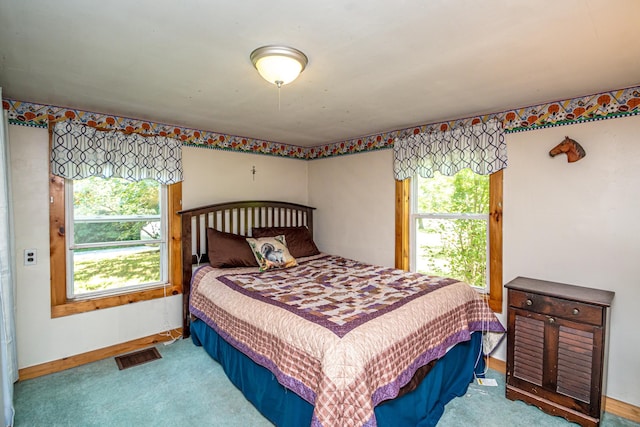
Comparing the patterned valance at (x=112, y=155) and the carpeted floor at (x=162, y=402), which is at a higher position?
the patterned valance at (x=112, y=155)

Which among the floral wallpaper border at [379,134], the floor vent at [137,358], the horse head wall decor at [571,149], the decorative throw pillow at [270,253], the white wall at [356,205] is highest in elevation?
the floral wallpaper border at [379,134]

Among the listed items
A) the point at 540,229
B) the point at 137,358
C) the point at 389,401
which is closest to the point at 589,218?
the point at 540,229

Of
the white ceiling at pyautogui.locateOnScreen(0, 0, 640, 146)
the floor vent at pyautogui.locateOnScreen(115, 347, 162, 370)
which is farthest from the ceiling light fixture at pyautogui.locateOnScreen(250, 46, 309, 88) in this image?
the floor vent at pyautogui.locateOnScreen(115, 347, 162, 370)

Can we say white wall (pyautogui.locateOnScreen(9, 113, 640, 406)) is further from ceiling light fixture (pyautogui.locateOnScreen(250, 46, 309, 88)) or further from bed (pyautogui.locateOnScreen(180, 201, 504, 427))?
ceiling light fixture (pyautogui.locateOnScreen(250, 46, 309, 88))

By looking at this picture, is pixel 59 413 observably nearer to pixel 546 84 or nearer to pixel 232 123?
pixel 232 123

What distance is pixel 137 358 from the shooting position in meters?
2.98

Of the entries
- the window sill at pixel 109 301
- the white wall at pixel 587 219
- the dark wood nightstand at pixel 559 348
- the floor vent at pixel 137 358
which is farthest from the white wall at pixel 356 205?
the floor vent at pixel 137 358

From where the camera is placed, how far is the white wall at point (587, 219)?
228 centimetres

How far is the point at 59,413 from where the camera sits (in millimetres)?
2211

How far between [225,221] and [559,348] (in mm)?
3281

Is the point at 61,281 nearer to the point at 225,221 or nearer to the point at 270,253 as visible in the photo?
the point at 225,221

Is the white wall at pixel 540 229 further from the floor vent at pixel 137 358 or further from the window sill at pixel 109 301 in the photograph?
the floor vent at pixel 137 358

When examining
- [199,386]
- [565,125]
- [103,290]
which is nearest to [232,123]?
[103,290]

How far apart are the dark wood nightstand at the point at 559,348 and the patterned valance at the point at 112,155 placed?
3.31 metres
